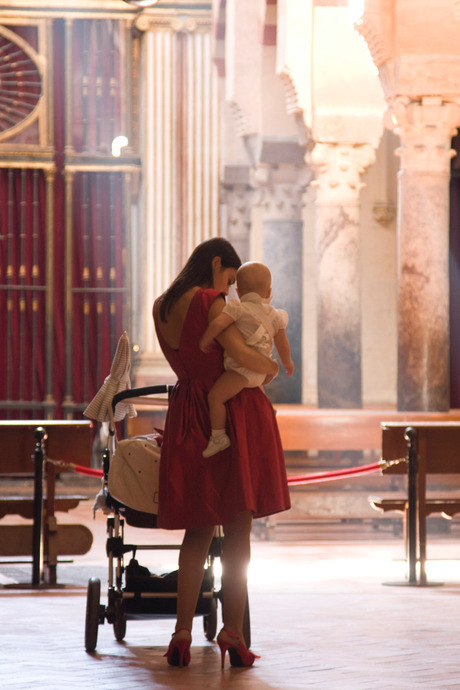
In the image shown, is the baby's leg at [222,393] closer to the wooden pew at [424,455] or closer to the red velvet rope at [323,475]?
the wooden pew at [424,455]

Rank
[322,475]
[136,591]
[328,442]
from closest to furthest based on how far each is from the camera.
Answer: [136,591]
[322,475]
[328,442]

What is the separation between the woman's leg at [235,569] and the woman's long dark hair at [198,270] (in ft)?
2.61

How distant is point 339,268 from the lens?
12.0 metres

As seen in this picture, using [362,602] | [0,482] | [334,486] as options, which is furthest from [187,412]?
[0,482]

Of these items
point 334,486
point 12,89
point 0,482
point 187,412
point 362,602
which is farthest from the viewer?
point 12,89

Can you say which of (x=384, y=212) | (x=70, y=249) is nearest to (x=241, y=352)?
(x=70, y=249)

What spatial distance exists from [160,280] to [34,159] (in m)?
1.98

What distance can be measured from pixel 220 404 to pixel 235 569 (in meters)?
0.57

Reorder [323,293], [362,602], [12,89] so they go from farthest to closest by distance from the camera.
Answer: [12,89], [323,293], [362,602]

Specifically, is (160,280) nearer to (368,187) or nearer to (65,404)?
(65,404)

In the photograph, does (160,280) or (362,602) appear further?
(160,280)

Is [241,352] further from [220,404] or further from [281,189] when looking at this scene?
[281,189]

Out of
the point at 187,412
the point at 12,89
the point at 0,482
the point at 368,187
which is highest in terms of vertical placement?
the point at 12,89

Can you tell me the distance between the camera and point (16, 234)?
1525 cm
